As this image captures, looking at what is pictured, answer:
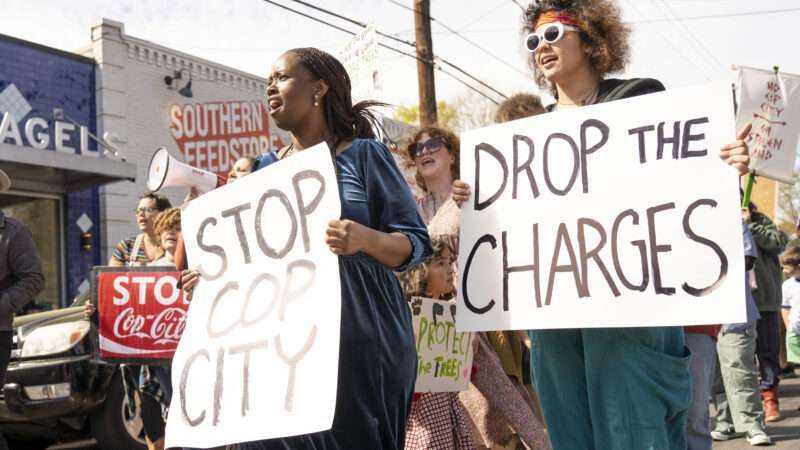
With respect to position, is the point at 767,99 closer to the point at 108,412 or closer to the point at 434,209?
the point at 434,209

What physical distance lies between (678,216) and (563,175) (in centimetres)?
40

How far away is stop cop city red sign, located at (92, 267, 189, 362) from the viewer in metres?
5.86

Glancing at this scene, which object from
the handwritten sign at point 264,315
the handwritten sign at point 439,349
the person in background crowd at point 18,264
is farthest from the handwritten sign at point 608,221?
the person in background crowd at point 18,264

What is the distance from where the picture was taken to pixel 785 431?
6.79 meters

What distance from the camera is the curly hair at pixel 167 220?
5793 millimetres

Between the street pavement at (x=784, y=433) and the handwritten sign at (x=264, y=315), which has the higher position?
the handwritten sign at (x=264, y=315)

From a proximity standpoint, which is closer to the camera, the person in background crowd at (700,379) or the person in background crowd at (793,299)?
the person in background crowd at (700,379)

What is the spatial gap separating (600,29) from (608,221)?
71 centimetres

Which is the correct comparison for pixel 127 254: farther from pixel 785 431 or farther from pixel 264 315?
pixel 785 431

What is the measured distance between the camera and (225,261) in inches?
104

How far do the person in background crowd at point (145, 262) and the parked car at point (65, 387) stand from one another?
217mm

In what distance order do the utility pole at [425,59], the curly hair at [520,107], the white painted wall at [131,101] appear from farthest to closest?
the white painted wall at [131,101]
the utility pole at [425,59]
the curly hair at [520,107]

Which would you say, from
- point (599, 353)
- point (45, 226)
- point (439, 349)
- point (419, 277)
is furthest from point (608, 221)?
point (45, 226)

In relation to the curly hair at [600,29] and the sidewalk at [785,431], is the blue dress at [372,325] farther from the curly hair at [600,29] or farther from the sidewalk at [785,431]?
Result: the sidewalk at [785,431]
